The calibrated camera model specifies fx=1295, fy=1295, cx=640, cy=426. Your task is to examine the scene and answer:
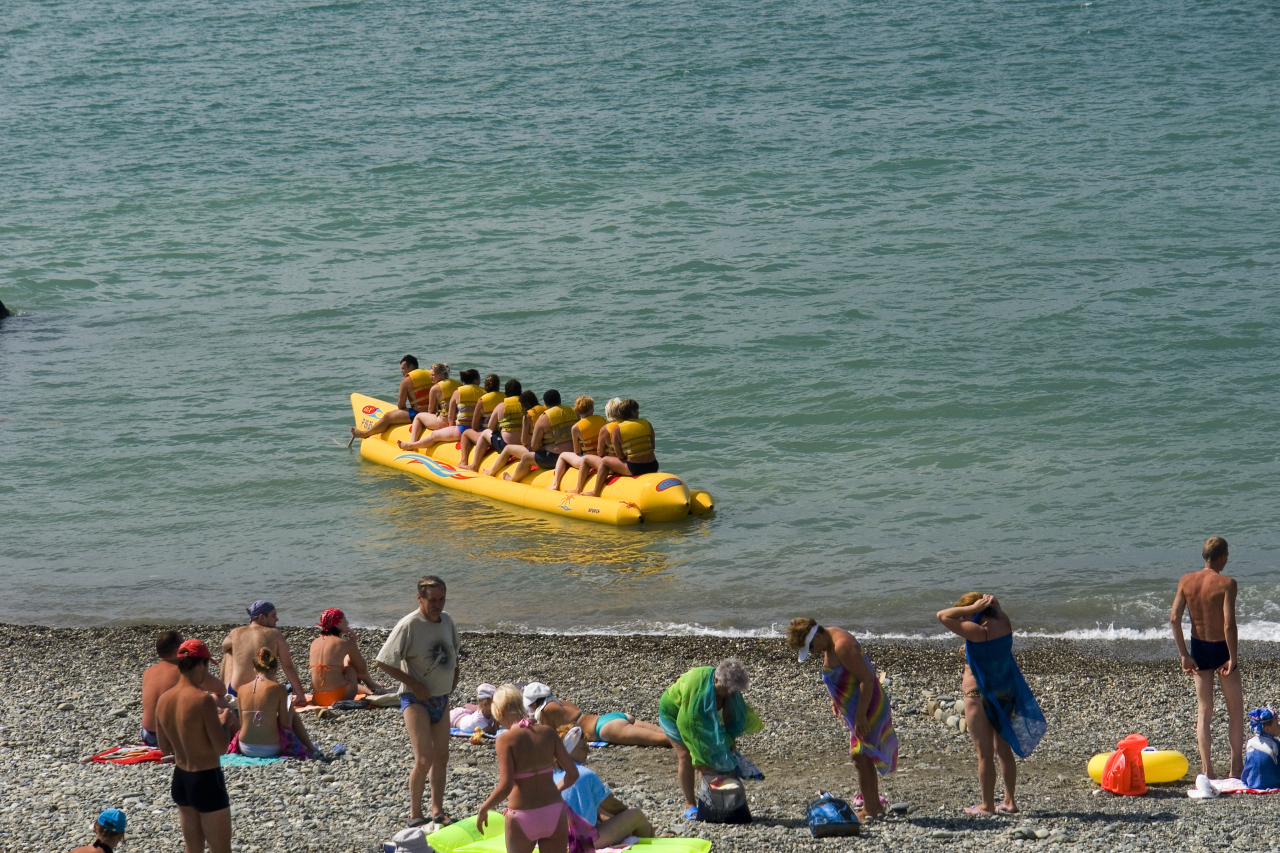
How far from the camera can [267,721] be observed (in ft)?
23.1

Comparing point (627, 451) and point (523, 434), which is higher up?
point (523, 434)

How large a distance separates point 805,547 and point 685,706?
529 centimetres

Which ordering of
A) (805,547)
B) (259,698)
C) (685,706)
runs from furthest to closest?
(805,547) < (259,698) < (685,706)

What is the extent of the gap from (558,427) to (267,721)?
573cm

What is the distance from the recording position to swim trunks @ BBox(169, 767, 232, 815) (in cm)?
538

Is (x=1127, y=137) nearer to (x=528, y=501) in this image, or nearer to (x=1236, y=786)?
(x=528, y=501)

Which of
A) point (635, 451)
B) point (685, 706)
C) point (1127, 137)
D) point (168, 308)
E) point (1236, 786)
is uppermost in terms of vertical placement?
point (1127, 137)

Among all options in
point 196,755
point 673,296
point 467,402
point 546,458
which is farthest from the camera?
point 673,296

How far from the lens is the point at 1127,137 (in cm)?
2466

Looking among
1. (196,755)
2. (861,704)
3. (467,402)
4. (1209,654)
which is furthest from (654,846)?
(467,402)

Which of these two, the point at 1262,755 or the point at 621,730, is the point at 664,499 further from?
the point at 1262,755

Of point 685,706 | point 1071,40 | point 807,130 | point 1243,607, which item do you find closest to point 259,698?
point 685,706

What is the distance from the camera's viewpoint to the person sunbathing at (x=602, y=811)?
564 cm

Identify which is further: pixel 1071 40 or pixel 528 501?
pixel 1071 40
